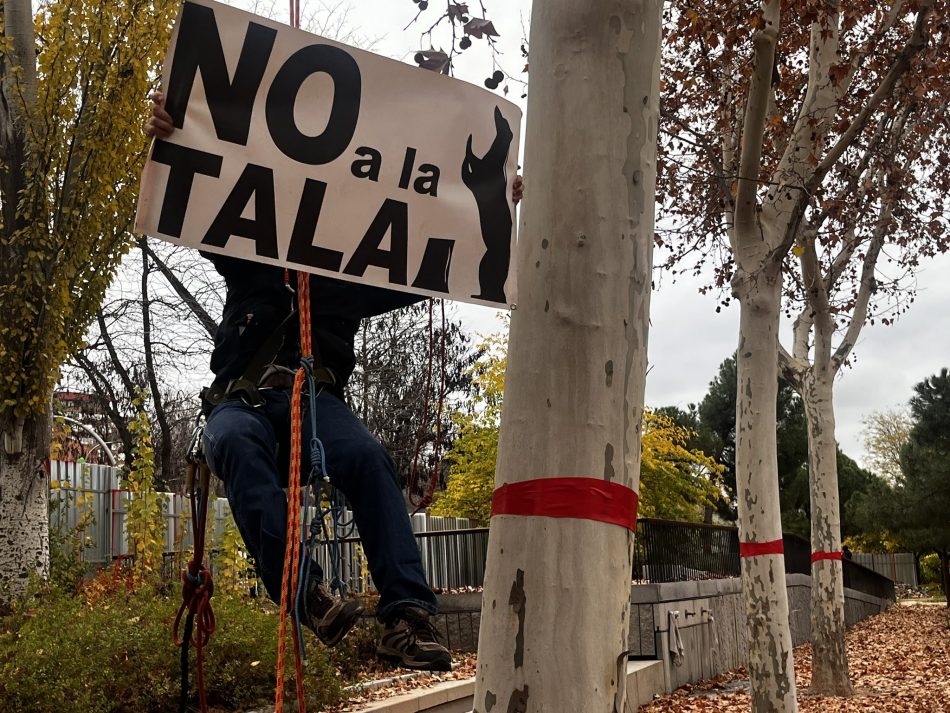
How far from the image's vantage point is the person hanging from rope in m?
2.97

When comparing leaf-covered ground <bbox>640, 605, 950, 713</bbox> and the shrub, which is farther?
leaf-covered ground <bbox>640, 605, 950, 713</bbox>

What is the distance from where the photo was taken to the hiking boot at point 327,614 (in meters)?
2.85

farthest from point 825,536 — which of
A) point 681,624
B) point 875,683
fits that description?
point 875,683

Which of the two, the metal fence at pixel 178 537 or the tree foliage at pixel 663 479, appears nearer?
the metal fence at pixel 178 537

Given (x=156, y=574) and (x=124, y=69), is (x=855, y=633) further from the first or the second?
(x=124, y=69)

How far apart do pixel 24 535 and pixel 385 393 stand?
789 inches

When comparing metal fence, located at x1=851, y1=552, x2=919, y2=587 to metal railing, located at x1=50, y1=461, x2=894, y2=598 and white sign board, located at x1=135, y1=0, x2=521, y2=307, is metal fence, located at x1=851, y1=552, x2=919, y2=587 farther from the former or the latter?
white sign board, located at x1=135, y1=0, x2=521, y2=307

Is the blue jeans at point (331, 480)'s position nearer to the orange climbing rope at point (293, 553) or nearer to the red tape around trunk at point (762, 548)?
the orange climbing rope at point (293, 553)

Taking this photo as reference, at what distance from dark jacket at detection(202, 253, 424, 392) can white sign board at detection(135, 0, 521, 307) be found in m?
0.27

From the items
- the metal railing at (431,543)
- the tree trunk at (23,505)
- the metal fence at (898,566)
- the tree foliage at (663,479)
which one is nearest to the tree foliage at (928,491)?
the tree foliage at (663,479)

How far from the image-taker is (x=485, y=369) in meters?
26.5

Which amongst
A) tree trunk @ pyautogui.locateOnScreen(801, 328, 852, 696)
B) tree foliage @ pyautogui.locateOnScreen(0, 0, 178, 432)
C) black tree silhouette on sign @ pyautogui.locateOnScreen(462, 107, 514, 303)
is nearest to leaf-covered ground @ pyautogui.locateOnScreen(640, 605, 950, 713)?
tree trunk @ pyautogui.locateOnScreen(801, 328, 852, 696)

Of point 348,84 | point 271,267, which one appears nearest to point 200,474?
point 271,267

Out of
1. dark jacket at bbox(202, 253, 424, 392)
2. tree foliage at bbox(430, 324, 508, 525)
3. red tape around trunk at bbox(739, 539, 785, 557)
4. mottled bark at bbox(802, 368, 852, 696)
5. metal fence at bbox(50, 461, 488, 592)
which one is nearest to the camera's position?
dark jacket at bbox(202, 253, 424, 392)
